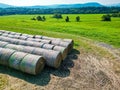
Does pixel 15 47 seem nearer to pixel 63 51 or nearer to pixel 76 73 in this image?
pixel 63 51

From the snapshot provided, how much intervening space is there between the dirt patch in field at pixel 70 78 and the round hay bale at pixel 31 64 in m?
0.58

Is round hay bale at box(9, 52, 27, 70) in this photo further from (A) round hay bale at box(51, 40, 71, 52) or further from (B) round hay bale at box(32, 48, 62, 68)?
(A) round hay bale at box(51, 40, 71, 52)

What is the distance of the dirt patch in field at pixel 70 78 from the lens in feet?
44.2

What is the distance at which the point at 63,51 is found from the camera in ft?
60.5

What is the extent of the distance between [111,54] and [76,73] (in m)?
8.16

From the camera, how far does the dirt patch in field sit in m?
13.5

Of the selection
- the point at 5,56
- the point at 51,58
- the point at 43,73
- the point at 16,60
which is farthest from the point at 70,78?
the point at 5,56

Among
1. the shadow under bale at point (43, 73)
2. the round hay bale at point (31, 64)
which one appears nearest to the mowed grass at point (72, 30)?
the shadow under bale at point (43, 73)

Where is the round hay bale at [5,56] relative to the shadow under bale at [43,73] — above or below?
above

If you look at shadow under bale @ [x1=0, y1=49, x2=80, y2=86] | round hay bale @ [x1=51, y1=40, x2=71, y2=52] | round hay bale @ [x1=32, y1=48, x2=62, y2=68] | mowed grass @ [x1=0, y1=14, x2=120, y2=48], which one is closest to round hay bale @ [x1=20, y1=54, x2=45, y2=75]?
shadow under bale @ [x1=0, y1=49, x2=80, y2=86]

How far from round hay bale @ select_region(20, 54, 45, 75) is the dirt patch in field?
584mm

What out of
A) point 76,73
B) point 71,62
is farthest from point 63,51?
point 76,73

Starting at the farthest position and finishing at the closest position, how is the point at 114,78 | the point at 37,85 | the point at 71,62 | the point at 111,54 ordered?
the point at 111,54 < the point at 71,62 < the point at 114,78 < the point at 37,85

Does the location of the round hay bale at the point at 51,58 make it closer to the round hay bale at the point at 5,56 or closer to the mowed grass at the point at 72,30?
the round hay bale at the point at 5,56
